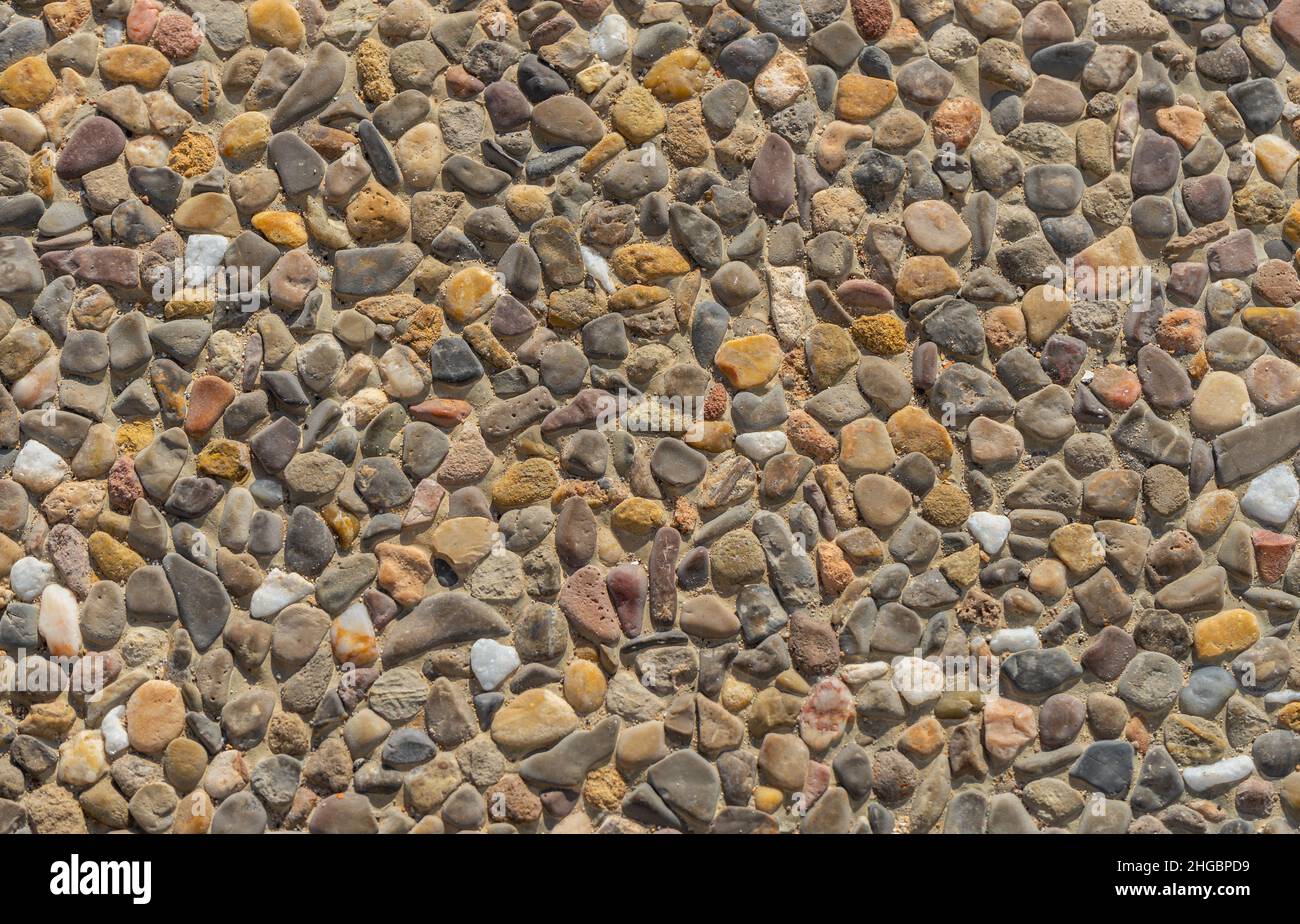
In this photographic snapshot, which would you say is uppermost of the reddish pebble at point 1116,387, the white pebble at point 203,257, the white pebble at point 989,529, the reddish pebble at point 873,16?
the reddish pebble at point 873,16

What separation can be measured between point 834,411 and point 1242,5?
1.00 m

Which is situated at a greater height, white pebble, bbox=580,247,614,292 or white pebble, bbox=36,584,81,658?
white pebble, bbox=580,247,614,292

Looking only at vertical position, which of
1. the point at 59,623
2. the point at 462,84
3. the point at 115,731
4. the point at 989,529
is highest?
the point at 462,84

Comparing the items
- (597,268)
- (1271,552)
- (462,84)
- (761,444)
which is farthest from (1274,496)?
(462,84)

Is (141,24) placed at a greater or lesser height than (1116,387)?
greater

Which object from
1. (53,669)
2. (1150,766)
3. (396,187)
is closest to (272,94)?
(396,187)

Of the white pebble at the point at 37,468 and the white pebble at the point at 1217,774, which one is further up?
the white pebble at the point at 37,468

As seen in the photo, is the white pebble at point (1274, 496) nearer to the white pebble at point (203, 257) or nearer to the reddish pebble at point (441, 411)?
the reddish pebble at point (441, 411)

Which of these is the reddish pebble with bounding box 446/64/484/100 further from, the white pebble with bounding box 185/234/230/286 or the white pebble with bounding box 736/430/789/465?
the white pebble with bounding box 736/430/789/465

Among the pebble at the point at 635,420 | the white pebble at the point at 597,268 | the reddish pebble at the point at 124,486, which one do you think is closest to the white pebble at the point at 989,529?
the pebble at the point at 635,420

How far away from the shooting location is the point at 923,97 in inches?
74.4

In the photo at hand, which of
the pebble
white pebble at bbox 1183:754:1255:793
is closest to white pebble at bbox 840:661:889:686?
the pebble

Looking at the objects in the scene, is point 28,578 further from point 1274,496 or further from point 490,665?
point 1274,496

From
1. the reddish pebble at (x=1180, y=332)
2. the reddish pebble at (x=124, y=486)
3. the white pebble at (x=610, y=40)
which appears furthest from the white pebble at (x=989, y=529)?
the reddish pebble at (x=124, y=486)
